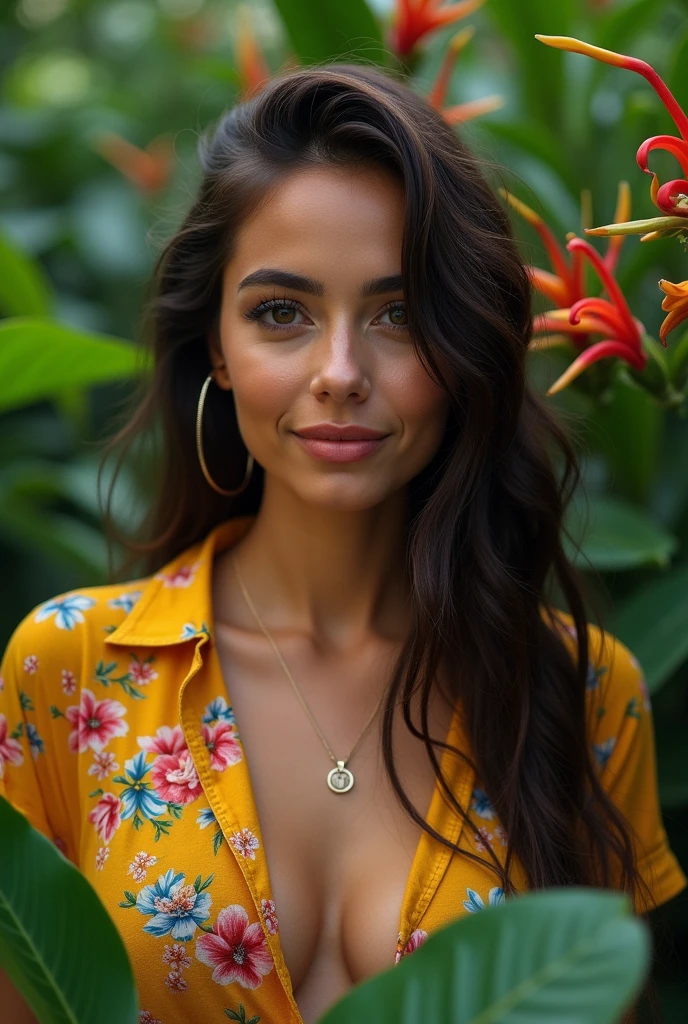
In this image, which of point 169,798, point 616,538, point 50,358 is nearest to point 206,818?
point 169,798

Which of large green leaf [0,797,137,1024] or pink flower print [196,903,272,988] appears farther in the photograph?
pink flower print [196,903,272,988]

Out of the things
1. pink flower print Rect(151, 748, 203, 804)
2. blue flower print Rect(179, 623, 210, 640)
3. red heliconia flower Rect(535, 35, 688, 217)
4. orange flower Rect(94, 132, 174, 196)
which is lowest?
pink flower print Rect(151, 748, 203, 804)

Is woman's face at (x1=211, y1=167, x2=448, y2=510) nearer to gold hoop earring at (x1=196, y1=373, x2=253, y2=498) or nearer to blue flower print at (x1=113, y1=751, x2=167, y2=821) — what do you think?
gold hoop earring at (x1=196, y1=373, x2=253, y2=498)

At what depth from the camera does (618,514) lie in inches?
69.8

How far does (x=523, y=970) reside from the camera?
0.64 m

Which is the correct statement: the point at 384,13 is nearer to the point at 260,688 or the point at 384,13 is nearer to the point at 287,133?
the point at 287,133

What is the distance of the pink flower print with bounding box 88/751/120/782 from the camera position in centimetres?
134

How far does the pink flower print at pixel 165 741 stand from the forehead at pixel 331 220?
0.53m

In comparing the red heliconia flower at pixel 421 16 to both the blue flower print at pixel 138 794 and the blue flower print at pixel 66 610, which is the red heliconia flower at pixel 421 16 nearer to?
the blue flower print at pixel 66 610

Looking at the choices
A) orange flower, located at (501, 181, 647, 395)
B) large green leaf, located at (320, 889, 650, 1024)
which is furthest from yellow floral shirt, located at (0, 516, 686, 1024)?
large green leaf, located at (320, 889, 650, 1024)

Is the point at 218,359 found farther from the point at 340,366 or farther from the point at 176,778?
the point at 176,778

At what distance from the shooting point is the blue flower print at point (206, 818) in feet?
4.25

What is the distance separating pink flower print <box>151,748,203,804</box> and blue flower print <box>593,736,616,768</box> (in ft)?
1.71

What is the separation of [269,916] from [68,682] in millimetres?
355
